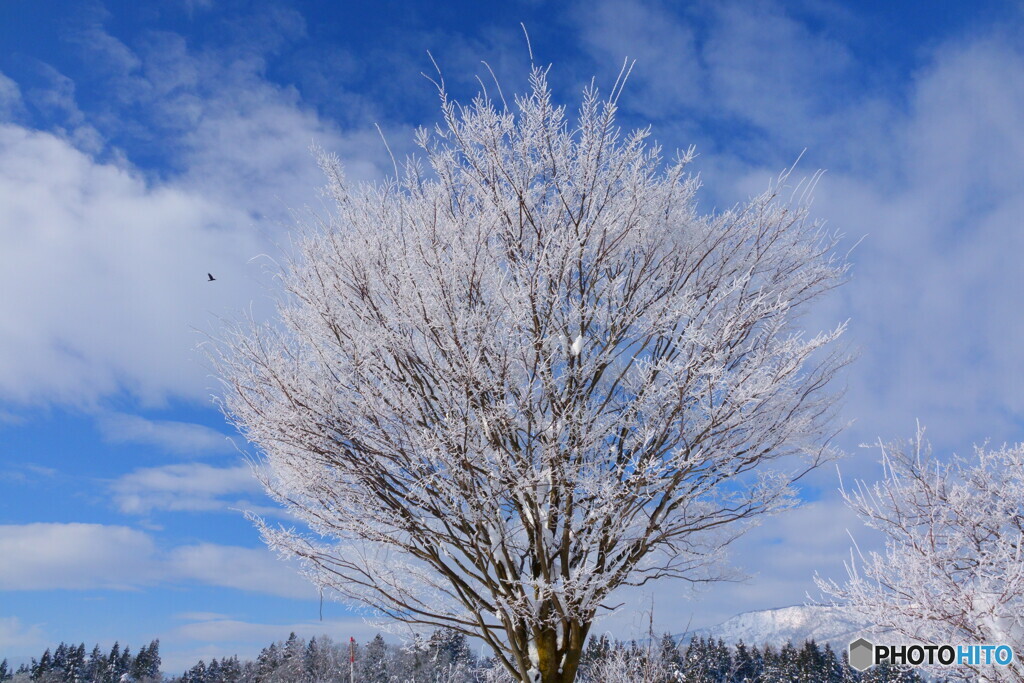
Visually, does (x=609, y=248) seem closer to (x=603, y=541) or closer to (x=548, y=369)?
(x=548, y=369)

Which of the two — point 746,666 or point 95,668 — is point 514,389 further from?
point 95,668

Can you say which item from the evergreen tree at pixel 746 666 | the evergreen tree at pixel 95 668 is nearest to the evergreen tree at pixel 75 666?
the evergreen tree at pixel 95 668

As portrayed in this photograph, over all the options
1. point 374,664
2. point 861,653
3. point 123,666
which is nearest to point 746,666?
point 374,664

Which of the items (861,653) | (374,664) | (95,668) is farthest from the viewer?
(95,668)

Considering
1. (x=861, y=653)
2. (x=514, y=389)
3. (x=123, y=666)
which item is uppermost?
Result: (x=514, y=389)

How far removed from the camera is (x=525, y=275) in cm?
481

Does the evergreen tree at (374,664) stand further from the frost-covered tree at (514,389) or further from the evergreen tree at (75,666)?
the frost-covered tree at (514,389)

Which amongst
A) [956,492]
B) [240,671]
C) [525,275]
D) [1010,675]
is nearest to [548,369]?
[525,275]

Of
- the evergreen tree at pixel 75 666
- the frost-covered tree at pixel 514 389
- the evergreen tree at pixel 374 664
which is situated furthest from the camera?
the evergreen tree at pixel 75 666

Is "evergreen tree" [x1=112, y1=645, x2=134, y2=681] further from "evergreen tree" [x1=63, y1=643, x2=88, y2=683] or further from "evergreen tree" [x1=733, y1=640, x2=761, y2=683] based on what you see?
"evergreen tree" [x1=733, y1=640, x2=761, y2=683]

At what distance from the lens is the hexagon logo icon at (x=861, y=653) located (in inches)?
293

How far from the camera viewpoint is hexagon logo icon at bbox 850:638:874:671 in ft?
24.4

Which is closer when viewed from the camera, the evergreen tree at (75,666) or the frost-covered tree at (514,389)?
the frost-covered tree at (514,389)

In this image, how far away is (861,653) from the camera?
7.67m
